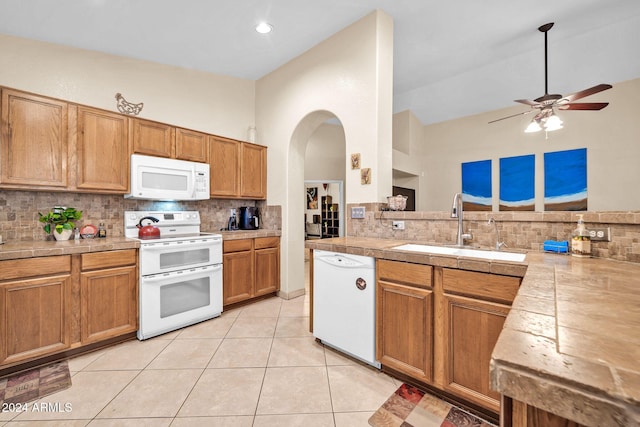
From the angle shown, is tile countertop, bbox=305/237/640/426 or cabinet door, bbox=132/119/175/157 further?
cabinet door, bbox=132/119/175/157

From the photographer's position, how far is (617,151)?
392cm

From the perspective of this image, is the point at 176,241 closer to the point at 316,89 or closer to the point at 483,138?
the point at 316,89

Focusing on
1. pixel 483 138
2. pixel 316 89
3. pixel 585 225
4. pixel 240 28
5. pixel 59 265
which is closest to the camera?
pixel 585 225

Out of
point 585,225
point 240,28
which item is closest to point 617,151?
point 585,225

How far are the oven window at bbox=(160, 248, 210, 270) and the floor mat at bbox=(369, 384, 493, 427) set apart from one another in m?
2.06

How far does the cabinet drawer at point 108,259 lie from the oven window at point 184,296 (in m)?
0.39

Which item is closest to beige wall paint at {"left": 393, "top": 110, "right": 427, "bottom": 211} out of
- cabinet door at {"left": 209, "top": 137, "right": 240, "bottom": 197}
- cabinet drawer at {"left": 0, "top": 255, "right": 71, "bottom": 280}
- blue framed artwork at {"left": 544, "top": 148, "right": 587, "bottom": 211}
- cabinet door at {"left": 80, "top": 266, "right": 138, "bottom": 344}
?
blue framed artwork at {"left": 544, "top": 148, "right": 587, "bottom": 211}

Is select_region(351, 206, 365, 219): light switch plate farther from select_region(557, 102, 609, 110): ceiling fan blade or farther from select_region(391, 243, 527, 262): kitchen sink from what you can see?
select_region(557, 102, 609, 110): ceiling fan blade

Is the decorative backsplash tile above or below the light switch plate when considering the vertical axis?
below

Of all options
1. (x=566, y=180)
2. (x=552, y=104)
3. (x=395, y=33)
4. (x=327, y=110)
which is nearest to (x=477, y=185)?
(x=566, y=180)

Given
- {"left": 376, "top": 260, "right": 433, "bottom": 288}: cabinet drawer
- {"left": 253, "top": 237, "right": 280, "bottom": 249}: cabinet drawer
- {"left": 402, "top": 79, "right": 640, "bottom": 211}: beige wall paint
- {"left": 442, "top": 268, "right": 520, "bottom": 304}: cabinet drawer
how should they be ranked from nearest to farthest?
{"left": 442, "top": 268, "right": 520, "bottom": 304}: cabinet drawer
{"left": 376, "top": 260, "right": 433, "bottom": 288}: cabinet drawer
{"left": 253, "top": 237, "right": 280, "bottom": 249}: cabinet drawer
{"left": 402, "top": 79, "right": 640, "bottom": 211}: beige wall paint

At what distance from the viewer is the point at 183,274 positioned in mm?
2605

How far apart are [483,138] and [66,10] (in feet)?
20.1

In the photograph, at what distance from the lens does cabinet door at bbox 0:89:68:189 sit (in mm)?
2088
